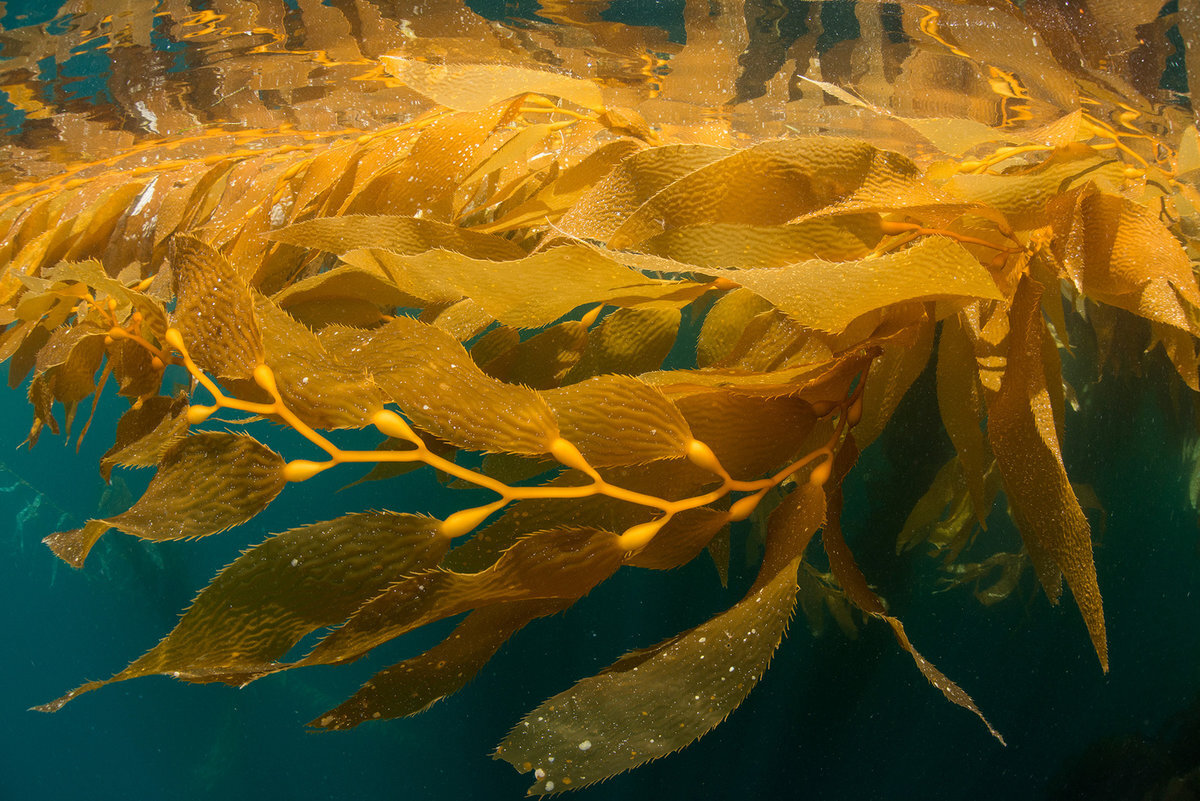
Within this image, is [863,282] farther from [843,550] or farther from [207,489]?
[207,489]

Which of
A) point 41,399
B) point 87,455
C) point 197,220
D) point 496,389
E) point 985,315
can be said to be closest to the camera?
point 496,389

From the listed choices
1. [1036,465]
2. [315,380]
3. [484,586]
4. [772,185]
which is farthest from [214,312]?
[1036,465]

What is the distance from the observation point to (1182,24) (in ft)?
1.80

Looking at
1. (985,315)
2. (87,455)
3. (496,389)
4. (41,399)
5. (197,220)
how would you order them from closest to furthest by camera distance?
(496,389)
(985,315)
(41,399)
(197,220)
(87,455)

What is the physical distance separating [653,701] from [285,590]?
15cm

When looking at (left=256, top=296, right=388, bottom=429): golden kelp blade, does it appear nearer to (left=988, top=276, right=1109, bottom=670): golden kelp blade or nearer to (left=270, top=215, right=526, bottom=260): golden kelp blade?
(left=270, top=215, right=526, bottom=260): golden kelp blade

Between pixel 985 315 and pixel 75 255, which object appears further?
pixel 75 255

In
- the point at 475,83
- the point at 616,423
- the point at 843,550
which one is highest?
the point at 475,83

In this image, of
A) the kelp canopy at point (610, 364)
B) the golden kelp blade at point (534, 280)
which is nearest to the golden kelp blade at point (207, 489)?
the kelp canopy at point (610, 364)

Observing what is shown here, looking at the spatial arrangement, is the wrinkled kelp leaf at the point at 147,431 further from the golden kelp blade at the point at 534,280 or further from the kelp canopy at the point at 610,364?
the golden kelp blade at the point at 534,280

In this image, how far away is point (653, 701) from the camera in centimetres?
26

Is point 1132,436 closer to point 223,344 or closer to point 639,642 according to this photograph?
point 639,642

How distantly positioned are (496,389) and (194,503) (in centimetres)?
14

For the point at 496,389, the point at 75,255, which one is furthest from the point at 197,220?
the point at 496,389
